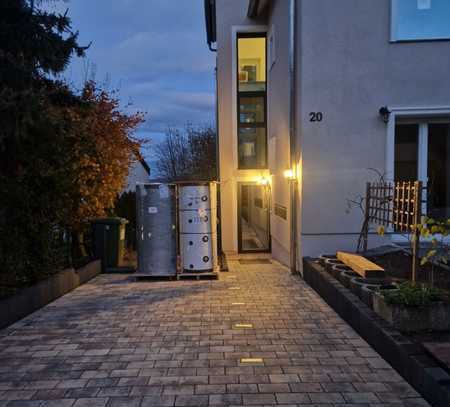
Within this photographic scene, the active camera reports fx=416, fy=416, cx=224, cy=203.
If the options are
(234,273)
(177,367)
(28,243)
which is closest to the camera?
(177,367)

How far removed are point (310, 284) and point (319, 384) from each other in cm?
348

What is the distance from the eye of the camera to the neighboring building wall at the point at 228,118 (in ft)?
38.6

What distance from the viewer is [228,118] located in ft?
39.7

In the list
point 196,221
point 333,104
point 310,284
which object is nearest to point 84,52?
point 196,221

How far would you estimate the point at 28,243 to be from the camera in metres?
5.82

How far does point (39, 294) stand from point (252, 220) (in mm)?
7639

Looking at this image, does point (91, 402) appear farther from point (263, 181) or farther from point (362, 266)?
point (263, 181)

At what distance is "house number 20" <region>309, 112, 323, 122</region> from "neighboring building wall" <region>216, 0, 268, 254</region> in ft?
16.2

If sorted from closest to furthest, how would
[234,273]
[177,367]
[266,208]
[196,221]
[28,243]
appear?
1. [177,367]
2. [28,243]
3. [196,221]
4. [234,273]
5. [266,208]

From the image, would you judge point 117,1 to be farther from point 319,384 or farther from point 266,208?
point 319,384

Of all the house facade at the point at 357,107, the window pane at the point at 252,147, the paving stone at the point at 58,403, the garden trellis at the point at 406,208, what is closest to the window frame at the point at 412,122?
the house facade at the point at 357,107

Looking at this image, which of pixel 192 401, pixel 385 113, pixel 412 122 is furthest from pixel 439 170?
pixel 192 401

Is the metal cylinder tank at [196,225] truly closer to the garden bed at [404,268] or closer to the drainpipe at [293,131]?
the drainpipe at [293,131]

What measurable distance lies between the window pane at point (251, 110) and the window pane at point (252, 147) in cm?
26
